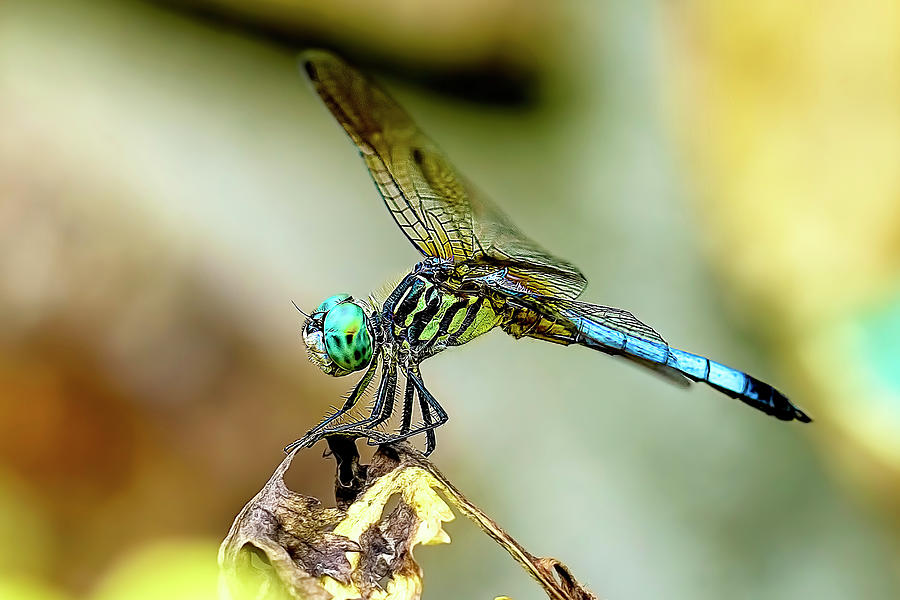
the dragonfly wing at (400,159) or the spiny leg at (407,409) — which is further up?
the dragonfly wing at (400,159)

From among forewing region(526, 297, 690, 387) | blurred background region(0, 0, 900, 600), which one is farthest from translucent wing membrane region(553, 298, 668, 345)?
blurred background region(0, 0, 900, 600)

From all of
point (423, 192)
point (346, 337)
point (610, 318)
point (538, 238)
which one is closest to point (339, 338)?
point (346, 337)

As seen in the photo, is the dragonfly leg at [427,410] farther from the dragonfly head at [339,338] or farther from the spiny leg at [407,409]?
the dragonfly head at [339,338]

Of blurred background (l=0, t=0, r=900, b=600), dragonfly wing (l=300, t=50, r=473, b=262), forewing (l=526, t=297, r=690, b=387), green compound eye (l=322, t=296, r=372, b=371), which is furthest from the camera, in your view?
blurred background (l=0, t=0, r=900, b=600)

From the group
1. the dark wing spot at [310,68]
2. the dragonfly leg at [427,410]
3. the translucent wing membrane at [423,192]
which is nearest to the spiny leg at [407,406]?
the dragonfly leg at [427,410]

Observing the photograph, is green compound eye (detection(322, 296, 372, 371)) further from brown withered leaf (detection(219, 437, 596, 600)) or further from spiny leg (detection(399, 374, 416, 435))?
brown withered leaf (detection(219, 437, 596, 600))

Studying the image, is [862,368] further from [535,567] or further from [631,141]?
[535,567]

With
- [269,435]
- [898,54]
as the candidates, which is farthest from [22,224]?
[898,54]
